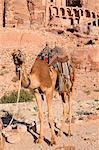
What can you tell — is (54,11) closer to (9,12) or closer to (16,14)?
(16,14)

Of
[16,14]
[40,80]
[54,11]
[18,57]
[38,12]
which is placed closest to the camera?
[18,57]

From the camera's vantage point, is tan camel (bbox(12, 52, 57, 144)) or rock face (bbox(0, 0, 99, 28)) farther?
rock face (bbox(0, 0, 99, 28))

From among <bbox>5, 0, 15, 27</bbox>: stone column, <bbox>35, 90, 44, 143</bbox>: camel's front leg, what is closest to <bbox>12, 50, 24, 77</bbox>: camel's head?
<bbox>35, 90, 44, 143</bbox>: camel's front leg

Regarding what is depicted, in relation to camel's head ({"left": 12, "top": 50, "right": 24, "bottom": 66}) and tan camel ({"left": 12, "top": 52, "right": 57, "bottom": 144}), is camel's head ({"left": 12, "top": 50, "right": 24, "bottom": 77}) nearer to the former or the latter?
camel's head ({"left": 12, "top": 50, "right": 24, "bottom": 66})

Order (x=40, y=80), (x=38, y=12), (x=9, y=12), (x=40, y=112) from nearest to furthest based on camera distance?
(x=40, y=80) < (x=40, y=112) < (x=9, y=12) < (x=38, y=12)

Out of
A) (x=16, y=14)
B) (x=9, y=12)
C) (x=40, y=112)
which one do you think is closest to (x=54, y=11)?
(x=16, y=14)

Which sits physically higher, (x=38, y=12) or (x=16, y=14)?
(x=38, y=12)

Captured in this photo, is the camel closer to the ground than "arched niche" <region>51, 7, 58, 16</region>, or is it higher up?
closer to the ground

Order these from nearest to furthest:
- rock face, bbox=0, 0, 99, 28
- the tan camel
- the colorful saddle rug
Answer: the tan camel → the colorful saddle rug → rock face, bbox=0, 0, 99, 28

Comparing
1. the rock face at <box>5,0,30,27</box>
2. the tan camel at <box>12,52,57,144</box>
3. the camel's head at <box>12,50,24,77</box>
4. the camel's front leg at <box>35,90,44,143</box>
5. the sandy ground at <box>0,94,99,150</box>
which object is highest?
the rock face at <box>5,0,30,27</box>

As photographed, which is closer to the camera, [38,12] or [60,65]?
[60,65]

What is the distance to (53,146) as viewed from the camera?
34.9ft

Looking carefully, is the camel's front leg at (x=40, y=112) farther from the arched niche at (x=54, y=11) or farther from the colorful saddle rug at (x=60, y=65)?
the arched niche at (x=54, y=11)

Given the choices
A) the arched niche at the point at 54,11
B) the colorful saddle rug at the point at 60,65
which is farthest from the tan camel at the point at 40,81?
the arched niche at the point at 54,11
